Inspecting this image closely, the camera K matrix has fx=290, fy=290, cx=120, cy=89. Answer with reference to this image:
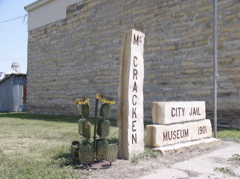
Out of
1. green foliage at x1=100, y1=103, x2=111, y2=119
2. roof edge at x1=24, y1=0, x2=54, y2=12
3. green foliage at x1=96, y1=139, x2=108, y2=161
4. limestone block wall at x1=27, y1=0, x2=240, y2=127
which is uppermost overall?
roof edge at x1=24, y1=0, x2=54, y2=12

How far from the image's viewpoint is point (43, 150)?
17.4ft

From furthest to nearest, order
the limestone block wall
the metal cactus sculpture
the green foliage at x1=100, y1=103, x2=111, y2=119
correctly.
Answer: the limestone block wall < the green foliage at x1=100, y1=103, x2=111, y2=119 < the metal cactus sculpture

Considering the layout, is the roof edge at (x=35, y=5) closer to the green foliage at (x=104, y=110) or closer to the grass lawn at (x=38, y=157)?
the grass lawn at (x=38, y=157)

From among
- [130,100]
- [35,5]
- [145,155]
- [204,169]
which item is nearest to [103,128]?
[130,100]

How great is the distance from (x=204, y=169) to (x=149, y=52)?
22.3 ft

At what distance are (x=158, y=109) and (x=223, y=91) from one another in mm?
4037

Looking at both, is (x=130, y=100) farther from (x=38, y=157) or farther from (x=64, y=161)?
(x=38, y=157)

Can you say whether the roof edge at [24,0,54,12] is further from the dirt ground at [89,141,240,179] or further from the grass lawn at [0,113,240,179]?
the dirt ground at [89,141,240,179]

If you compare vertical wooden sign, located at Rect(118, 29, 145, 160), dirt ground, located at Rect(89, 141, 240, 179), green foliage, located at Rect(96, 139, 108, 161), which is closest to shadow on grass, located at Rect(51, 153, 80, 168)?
green foliage, located at Rect(96, 139, 108, 161)

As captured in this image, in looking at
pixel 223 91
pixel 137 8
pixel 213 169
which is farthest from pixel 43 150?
pixel 137 8

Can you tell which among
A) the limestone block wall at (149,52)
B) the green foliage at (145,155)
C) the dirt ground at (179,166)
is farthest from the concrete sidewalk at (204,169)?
the limestone block wall at (149,52)

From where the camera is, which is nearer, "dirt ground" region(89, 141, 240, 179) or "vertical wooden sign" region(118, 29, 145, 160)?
"dirt ground" region(89, 141, 240, 179)

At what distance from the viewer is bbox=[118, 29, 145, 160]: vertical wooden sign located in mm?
4535

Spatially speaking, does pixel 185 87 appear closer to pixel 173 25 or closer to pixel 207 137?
pixel 173 25
